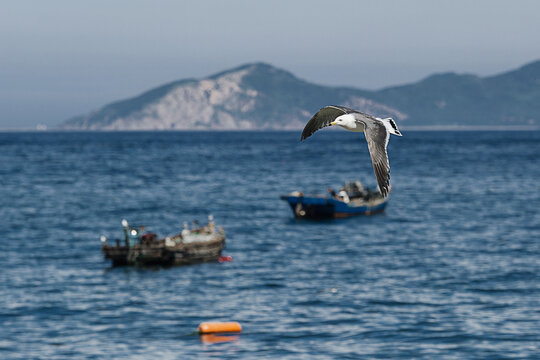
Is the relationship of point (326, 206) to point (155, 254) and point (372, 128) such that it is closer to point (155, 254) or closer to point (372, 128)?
point (155, 254)

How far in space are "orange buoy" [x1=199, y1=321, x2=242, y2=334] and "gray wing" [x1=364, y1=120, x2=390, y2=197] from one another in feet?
98.3

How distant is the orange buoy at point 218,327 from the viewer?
1650 inches

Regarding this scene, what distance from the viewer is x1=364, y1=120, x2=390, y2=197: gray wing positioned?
12.0 m

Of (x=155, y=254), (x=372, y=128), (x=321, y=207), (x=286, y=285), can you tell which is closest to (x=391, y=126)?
(x=372, y=128)

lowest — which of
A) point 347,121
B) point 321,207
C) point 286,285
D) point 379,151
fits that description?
point 286,285

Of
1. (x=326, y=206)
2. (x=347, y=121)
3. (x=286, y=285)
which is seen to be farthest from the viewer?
(x=326, y=206)

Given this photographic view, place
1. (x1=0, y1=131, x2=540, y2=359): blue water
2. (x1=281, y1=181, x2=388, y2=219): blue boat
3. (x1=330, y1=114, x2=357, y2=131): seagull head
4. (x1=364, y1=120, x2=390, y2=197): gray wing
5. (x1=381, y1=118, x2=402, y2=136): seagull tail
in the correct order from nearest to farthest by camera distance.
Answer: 1. (x1=364, y1=120, x2=390, y2=197): gray wing
2. (x1=381, y1=118, x2=402, y2=136): seagull tail
3. (x1=330, y1=114, x2=357, y2=131): seagull head
4. (x1=0, y1=131, x2=540, y2=359): blue water
5. (x1=281, y1=181, x2=388, y2=219): blue boat

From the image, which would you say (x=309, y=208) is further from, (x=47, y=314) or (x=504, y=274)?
(x=47, y=314)

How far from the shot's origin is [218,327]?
42.1 metres

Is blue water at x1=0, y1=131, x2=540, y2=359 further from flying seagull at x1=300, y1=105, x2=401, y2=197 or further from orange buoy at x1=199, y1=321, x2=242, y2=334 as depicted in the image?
flying seagull at x1=300, y1=105, x2=401, y2=197

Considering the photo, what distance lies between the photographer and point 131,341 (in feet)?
134

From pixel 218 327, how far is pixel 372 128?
30424mm

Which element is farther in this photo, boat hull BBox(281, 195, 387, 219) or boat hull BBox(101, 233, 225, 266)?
boat hull BBox(281, 195, 387, 219)

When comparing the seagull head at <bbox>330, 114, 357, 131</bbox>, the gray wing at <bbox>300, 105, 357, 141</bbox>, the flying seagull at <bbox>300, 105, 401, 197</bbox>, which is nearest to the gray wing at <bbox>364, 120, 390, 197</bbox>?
the flying seagull at <bbox>300, 105, 401, 197</bbox>
